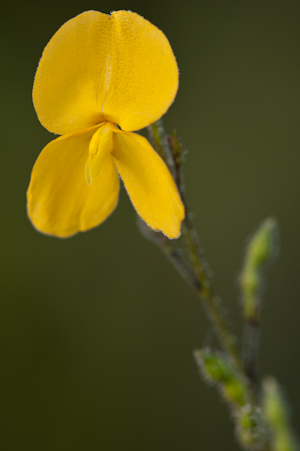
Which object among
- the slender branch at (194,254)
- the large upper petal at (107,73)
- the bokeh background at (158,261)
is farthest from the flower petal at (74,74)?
the bokeh background at (158,261)

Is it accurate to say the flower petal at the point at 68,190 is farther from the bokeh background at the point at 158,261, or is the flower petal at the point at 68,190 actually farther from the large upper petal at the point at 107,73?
the bokeh background at the point at 158,261

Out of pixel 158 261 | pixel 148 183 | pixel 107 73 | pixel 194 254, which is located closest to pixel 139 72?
pixel 107 73

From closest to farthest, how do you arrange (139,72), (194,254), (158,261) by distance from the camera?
(139,72) → (194,254) → (158,261)

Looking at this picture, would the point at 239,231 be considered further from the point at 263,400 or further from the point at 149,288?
the point at 263,400

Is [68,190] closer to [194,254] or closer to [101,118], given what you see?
[101,118]

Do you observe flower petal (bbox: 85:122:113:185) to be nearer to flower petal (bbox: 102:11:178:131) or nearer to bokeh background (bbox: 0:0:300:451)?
flower petal (bbox: 102:11:178:131)

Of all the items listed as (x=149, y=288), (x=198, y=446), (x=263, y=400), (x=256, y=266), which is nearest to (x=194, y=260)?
(x=256, y=266)

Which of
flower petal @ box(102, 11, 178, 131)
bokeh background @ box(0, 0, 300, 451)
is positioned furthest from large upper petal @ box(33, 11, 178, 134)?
bokeh background @ box(0, 0, 300, 451)

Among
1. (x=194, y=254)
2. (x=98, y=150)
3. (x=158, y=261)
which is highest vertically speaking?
(x=158, y=261)

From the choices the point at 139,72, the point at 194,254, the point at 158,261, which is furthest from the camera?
the point at 158,261
